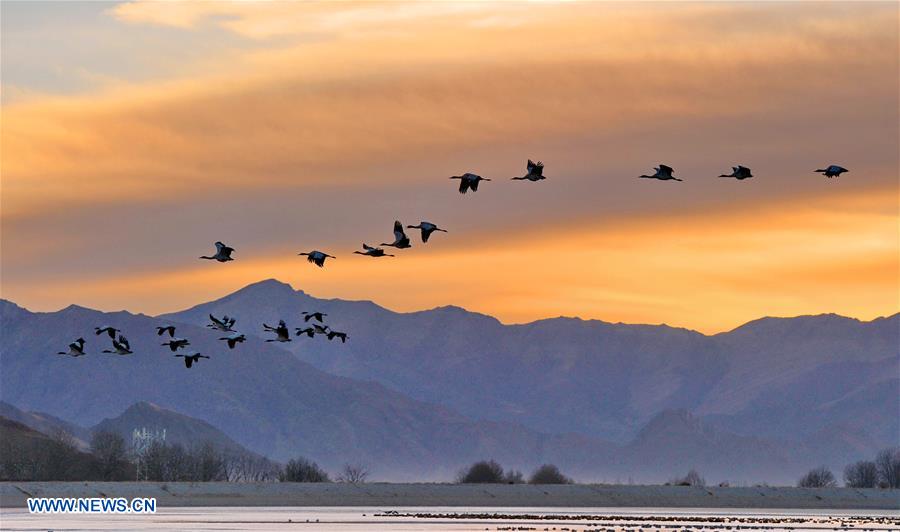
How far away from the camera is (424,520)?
131 meters

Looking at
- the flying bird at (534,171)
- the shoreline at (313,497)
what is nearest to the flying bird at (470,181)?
the flying bird at (534,171)

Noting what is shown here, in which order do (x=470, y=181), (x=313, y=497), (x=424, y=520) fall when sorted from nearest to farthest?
(x=470, y=181) < (x=424, y=520) < (x=313, y=497)

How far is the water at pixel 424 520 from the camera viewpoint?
4616 inches

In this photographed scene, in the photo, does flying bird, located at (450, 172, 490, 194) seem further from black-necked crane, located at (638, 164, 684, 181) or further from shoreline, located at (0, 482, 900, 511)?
shoreline, located at (0, 482, 900, 511)

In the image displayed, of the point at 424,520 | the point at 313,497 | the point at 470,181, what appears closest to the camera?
the point at 470,181

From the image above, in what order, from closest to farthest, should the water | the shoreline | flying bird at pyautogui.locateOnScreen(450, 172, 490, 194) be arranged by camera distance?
flying bird at pyautogui.locateOnScreen(450, 172, 490, 194) → the water → the shoreline

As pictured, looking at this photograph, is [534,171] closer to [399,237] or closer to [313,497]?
[399,237]

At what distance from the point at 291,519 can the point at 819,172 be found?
61483mm

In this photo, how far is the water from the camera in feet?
385

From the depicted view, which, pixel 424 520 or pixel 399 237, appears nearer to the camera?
pixel 399 237

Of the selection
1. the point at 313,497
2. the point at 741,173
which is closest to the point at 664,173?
the point at 741,173

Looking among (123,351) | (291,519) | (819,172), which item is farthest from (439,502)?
(819,172)

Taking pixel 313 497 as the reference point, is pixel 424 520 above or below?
below

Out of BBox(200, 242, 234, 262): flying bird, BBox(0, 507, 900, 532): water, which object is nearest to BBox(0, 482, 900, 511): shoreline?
BBox(0, 507, 900, 532): water
